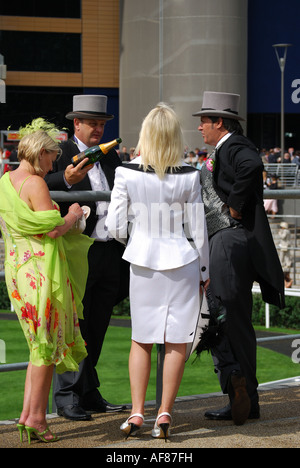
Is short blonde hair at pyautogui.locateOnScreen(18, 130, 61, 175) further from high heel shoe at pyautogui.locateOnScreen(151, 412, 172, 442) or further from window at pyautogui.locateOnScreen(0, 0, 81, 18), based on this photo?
window at pyautogui.locateOnScreen(0, 0, 81, 18)

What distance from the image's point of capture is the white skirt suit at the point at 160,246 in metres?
4.40

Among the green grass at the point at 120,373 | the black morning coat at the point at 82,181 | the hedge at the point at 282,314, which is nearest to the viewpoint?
the black morning coat at the point at 82,181

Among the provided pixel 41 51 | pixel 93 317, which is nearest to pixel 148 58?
pixel 41 51

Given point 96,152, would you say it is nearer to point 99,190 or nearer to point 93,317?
point 99,190

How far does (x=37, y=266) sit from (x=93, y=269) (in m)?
0.92

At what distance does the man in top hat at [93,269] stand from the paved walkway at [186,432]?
14cm

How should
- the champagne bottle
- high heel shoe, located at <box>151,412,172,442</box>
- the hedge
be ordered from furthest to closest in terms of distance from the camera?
the hedge
the champagne bottle
high heel shoe, located at <box>151,412,172,442</box>

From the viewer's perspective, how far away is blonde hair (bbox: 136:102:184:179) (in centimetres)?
436

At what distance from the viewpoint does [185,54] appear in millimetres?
39000

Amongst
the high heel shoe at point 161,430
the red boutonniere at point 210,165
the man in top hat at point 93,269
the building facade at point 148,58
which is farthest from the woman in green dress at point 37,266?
the building facade at point 148,58

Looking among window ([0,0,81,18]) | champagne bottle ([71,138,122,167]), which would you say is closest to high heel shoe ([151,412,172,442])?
champagne bottle ([71,138,122,167])

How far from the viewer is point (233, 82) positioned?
1550 inches

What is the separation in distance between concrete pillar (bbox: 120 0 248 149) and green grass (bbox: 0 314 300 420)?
81.6 ft

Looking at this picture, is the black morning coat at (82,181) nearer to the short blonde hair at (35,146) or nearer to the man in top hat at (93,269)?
the man in top hat at (93,269)
